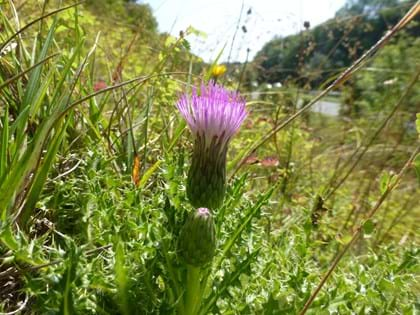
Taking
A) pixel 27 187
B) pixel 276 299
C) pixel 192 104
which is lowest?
pixel 276 299

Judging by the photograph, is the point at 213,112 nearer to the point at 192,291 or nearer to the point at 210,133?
the point at 210,133

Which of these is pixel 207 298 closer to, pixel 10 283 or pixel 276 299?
pixel 276 299

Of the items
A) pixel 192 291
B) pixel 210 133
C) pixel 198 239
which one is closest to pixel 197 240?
pixel 198 239

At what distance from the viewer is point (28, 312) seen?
0.96m

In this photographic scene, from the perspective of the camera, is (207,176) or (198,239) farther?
(207,176)

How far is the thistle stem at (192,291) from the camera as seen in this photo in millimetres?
979

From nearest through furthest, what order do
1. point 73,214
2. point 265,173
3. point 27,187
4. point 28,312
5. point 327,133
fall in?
point 28,312, point 27,187, point 73,214, point 265,173, point 327,133

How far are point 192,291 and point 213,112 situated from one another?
39 cm

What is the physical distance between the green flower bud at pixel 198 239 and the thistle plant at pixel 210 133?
0.11 meters

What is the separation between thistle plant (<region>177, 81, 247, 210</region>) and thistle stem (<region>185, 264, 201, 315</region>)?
146 mm

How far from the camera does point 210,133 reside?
1.03 metres

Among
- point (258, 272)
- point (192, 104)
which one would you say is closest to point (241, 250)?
point (258, 272)

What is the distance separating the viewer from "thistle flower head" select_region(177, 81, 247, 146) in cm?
100

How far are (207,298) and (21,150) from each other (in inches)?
22.4
